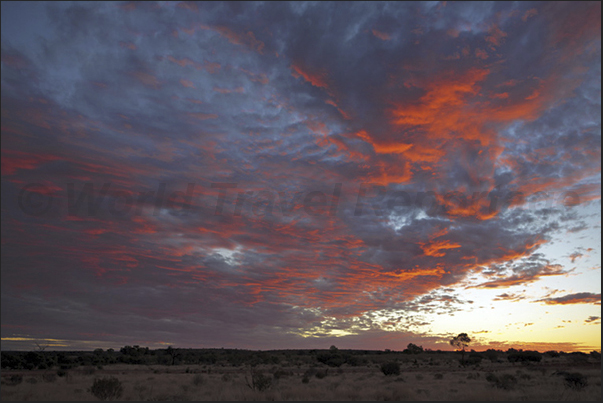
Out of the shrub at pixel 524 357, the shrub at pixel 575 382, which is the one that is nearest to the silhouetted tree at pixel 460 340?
the shrub at pixel 524 357

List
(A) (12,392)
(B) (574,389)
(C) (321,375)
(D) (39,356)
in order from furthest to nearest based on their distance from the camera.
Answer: (D) (39,356), (C) (321,375), (B) (574,389), (A) (12,392)

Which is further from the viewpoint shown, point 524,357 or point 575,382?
point 524,357

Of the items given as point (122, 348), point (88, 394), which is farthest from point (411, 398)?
Answer: point (122, 348)

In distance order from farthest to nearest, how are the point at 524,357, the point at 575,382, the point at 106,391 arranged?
the point at 524,357, the point at 575,382, the point at 106,391

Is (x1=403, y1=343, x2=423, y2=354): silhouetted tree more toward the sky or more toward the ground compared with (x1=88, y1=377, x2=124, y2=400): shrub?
more toward the sky

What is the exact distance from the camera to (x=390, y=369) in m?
48.9

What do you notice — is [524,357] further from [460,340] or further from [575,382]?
[575,382]

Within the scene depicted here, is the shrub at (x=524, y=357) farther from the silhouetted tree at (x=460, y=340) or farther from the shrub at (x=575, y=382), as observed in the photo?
the shrub at (x=575, y=382)

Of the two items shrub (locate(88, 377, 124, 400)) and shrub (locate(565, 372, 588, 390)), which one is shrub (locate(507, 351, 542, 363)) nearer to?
shrub (locate(565, 372, 588, 390))

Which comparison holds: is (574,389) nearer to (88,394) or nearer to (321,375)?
(321,375)

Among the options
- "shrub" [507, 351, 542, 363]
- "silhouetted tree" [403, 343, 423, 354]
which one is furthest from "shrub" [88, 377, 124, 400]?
"silhouetted tree" [403, 343, 423, 354]

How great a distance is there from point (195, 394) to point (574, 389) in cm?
3058

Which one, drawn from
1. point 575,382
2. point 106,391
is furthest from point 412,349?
point 106,391

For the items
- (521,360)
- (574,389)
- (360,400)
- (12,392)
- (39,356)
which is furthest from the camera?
(521,360)
